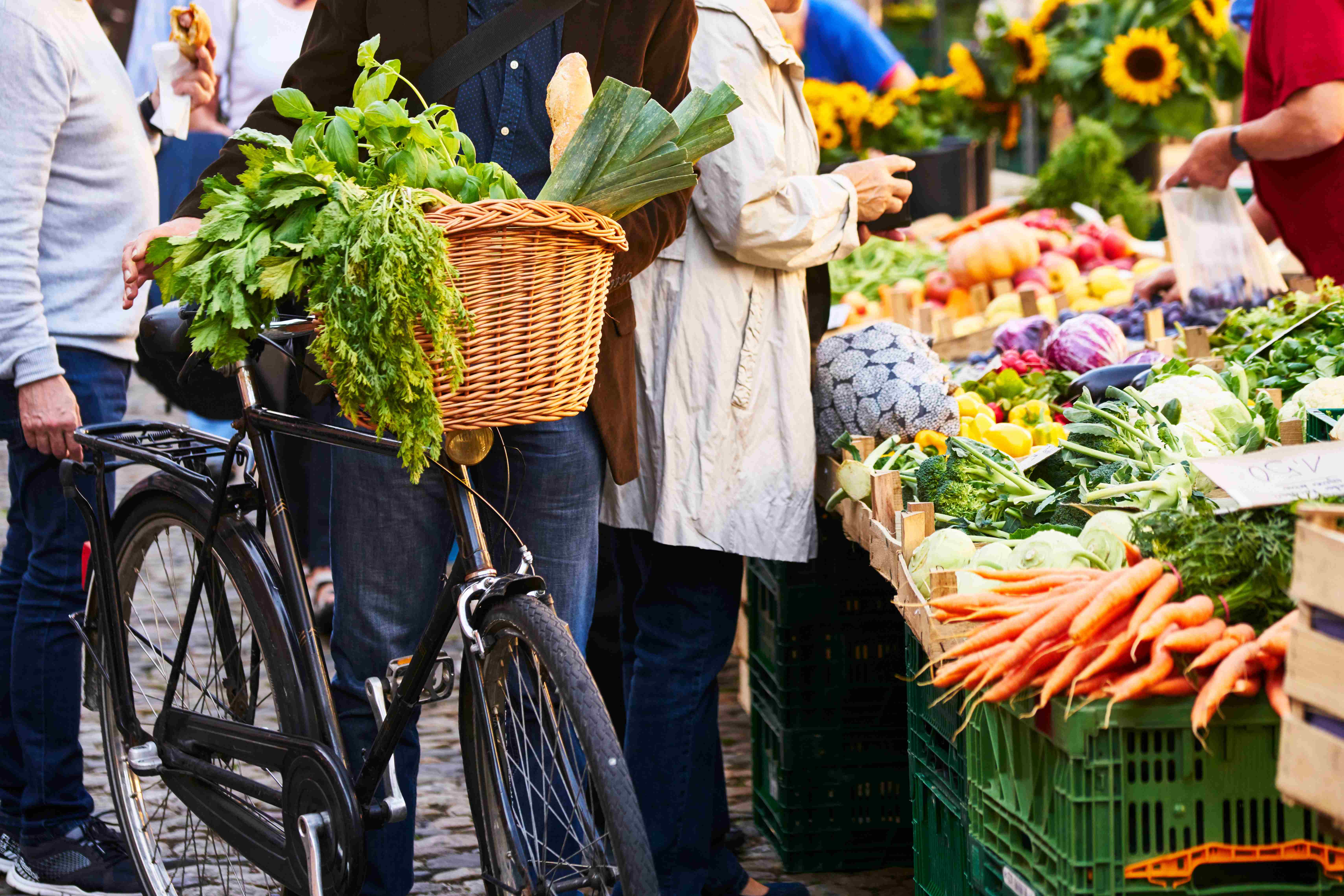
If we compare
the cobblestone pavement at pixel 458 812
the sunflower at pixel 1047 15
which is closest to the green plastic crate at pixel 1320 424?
the cobblestone pavement at pixel 458 812

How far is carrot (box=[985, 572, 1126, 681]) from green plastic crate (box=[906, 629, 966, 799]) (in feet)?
0.96

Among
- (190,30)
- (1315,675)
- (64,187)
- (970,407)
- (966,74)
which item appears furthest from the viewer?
(966,74)

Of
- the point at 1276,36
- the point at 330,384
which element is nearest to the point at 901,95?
the point at 1276,36

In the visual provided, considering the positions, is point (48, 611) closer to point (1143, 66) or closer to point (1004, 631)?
point (1004, 631)

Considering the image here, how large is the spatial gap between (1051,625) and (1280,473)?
38 centimetres

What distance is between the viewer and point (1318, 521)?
1.58m

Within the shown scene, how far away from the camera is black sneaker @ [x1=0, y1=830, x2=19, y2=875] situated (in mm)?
3271

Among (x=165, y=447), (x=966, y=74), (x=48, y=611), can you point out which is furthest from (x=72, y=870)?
→ (x=966, y=74)

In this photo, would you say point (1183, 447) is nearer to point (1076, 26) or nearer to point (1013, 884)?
point (1013, 884)

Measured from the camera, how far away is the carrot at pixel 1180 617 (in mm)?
1843

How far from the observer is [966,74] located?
25.3 ft

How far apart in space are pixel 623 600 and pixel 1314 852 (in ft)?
5.62

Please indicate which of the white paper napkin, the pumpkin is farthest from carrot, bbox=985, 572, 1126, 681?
the pumpkin

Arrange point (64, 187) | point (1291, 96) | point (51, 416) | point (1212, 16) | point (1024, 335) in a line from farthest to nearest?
point (1212, 16) < point (1024, 335) < point (1291, 96) < point (64, 187) < point (51, 416)
